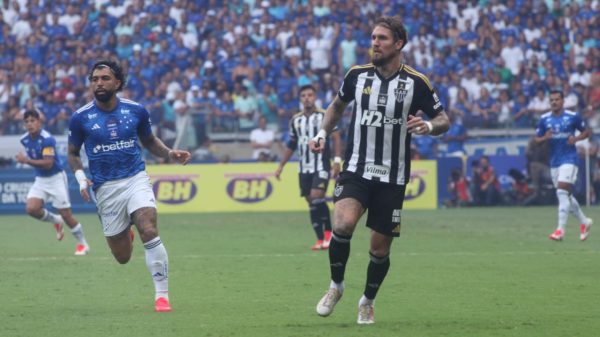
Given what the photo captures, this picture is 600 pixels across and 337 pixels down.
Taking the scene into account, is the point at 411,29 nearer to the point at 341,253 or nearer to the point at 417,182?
the point at 417,182

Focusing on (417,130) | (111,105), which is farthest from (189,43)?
(417,130)

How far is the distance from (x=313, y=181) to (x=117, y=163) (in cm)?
767

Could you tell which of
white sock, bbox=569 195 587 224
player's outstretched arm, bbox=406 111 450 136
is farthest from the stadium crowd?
player's outstretched arm, bbox=406 111 450 136

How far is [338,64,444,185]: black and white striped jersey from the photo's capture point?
379 inches

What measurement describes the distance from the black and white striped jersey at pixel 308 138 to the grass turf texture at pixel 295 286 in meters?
1.36

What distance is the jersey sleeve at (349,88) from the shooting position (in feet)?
32.0

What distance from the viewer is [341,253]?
9.70 m

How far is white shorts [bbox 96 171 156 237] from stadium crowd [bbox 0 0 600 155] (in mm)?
19100

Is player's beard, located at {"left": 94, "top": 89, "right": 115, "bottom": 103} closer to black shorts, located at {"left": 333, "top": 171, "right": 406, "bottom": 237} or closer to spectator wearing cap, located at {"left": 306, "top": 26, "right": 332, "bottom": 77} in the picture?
black shorts, located at {"left": 333, "top": 171, "right": 406, "bottom": 237}

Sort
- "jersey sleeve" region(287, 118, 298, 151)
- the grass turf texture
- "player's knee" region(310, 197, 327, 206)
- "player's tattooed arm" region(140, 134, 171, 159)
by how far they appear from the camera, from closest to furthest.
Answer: the grass turf texture
"player's tattooed arm" region(140, 134, 171, 159)
"player's knee" region(310, 197, 327, 206)
"jersey sleeve" region(287, 118, 298, 151)

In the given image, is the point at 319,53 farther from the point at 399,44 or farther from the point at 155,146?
the point at 399,44

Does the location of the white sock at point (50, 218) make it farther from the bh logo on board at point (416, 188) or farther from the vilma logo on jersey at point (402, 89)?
the bh logo on board at point (416, 188)

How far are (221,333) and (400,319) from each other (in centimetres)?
180

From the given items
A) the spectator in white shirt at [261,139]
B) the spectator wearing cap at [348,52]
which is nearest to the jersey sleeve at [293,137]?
the spectator in white shirt at [261,139]
